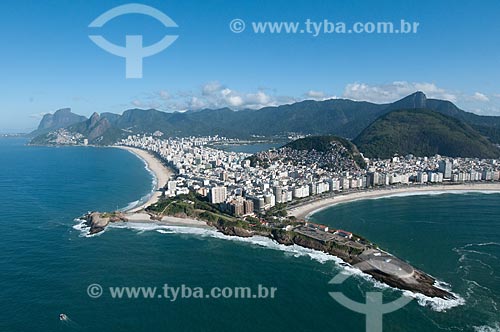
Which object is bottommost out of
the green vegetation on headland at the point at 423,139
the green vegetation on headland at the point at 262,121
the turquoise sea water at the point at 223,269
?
the turquoise sea water at the point at 223,269

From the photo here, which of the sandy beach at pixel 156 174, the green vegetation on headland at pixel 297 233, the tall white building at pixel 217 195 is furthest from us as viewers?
the sandy beach at pixel 156 174

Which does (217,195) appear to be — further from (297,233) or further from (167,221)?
(297,233)

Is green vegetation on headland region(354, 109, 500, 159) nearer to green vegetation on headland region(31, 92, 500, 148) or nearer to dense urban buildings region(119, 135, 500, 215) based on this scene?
dense urban buildings region(119, 135, 500, 215)

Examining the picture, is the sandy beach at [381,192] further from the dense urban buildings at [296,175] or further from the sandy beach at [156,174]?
the sandy beach at [156,174]

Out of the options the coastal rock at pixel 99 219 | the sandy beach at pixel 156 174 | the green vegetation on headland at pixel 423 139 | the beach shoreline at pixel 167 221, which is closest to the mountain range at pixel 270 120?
the green vegetation on headland at pixel 423 139

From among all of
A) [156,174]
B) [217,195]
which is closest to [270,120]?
[156,174]

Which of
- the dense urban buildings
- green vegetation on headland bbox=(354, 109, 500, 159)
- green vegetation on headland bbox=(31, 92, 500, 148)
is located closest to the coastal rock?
the dense urban buildings
